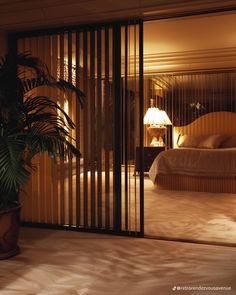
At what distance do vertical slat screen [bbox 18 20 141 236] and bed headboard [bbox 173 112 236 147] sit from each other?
12.8 feet

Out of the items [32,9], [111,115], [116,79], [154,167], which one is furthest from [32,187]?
[154,167]

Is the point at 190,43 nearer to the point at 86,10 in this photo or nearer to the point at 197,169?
the point at 197,169

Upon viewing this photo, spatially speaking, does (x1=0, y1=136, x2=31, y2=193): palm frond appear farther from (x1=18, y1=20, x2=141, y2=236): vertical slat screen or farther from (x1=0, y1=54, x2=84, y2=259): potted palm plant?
(x1=18, y1=20, x2=141, y2=236): vertical slat screen

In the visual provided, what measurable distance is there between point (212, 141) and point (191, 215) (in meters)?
2.69

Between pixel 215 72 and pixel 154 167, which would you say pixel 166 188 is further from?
pixel 215 72

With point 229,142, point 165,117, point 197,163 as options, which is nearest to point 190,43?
point 197,163

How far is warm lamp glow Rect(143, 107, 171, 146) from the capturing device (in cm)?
702

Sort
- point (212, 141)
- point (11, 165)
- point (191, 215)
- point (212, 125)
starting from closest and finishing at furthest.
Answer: point (11, 165), point (191, 215), point (212, 141), point (212, 125)

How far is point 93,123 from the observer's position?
3467 mm

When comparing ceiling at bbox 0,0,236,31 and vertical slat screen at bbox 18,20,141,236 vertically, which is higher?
ceiling at bbox 0,0,236,31

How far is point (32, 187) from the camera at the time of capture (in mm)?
3746

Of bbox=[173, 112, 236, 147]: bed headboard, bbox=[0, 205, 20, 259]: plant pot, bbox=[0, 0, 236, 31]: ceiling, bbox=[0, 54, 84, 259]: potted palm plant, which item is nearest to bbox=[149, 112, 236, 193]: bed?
bbox=[173, 112, 236, 147]: bed headboard

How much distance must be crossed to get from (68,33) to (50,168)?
1336mm

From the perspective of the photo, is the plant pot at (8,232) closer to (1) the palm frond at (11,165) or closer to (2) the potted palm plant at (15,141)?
(2) the potted palm plant at (15,141)
